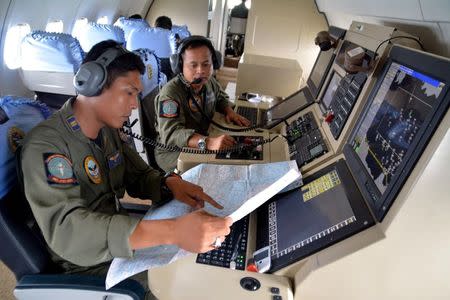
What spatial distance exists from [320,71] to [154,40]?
10.1ft

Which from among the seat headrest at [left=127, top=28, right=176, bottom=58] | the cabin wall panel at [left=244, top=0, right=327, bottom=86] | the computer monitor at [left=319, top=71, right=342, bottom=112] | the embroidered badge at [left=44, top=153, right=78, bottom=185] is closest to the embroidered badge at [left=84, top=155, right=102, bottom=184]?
the embroidered badge at [left=44, top=153, right=78, bottom=185]

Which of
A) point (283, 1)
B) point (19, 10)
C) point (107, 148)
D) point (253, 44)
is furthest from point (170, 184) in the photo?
point (19, 10)

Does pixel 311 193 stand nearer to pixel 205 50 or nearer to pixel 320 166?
pixel 320 166

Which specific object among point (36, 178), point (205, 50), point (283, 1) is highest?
point (283, 1)

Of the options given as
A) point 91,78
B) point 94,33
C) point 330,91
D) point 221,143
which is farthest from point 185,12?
point 91,78

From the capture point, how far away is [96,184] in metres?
1.06

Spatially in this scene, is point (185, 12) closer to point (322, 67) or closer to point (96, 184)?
point (322, 67)

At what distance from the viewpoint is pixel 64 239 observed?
83 cm

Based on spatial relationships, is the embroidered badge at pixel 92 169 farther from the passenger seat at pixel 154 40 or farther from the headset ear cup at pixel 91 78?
the passenger seat at pixel 154 40

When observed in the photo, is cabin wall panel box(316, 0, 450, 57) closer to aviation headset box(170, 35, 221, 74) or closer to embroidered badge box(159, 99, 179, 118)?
aviation headset box(170, 35, 221, 74)

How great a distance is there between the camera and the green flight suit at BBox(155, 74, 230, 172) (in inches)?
67.6

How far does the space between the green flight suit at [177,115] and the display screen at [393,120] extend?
0.93 metres

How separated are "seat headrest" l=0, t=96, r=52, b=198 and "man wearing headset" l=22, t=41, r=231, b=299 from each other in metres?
0.06

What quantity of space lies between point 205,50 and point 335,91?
2.52ft
